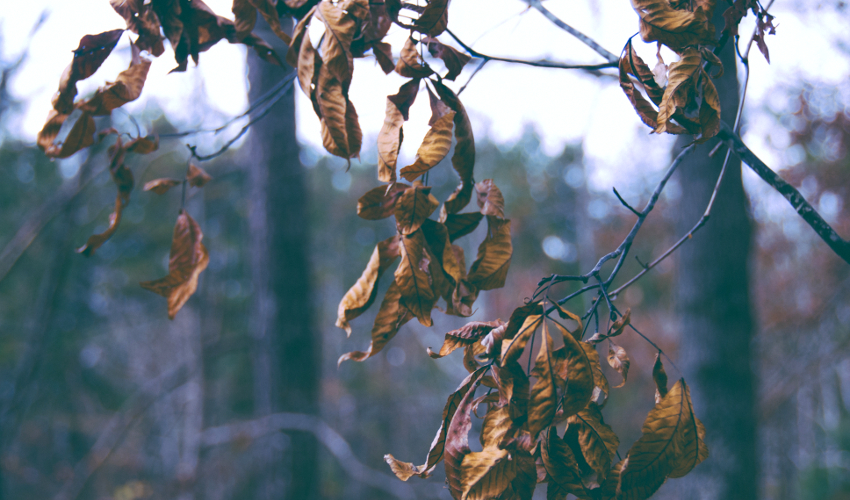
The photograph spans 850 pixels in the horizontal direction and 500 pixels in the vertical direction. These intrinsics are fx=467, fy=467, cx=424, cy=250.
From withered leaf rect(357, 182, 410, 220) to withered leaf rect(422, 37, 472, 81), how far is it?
0.26 meters

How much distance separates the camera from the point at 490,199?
39.1 inches

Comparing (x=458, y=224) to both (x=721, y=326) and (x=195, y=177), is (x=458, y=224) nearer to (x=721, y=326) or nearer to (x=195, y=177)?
(x=195, y=177)

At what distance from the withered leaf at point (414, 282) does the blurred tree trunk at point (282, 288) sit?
3011 millimetres

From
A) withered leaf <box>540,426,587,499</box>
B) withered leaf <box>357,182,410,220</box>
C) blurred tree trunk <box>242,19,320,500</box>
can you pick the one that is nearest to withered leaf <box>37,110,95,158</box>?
withered leaf <box>357,182,410,220</box>

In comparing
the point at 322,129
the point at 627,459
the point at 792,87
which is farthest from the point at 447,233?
the point at 792,87

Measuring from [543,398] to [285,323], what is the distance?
10.7 feet

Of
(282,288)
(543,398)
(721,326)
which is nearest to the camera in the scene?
(543,398)

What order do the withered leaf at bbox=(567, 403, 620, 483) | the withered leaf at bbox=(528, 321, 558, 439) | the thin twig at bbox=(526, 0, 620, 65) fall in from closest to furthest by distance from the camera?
the withered leaf at bbox=(528, 321, 558, 439) < the withered leaf at bbox=(567, 403, 620, 483) < the thin twig at bbox=(526, 0, 620, 65)

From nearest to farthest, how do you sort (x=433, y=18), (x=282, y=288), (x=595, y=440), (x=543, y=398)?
1. (x=543, y=398)
2. (x=595, y=440)
3. (x=433, y=18)
4. (x=282, y=288)

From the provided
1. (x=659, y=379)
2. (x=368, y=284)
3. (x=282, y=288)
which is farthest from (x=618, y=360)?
(x=282, y=288)

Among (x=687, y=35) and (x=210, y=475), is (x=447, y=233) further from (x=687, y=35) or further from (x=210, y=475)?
(x=210, y=475)

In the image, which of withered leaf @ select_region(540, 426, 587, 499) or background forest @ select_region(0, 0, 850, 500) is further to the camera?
background forest @ select_region(0, 0, 850, 500)

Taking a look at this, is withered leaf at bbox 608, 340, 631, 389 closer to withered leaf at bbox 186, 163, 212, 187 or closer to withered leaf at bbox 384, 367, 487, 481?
withered leaf at bbox 384, 367, 487, 481

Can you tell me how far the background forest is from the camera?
3.69m
